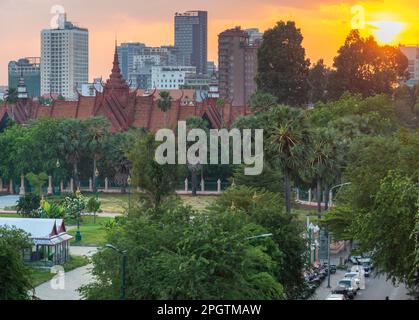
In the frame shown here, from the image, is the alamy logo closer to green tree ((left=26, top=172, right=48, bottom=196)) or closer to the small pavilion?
green tree ((left=26, top=172, right=48, bottom=196))

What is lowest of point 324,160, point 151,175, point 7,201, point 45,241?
point 7,201

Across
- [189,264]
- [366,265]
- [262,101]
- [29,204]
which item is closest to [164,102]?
[262,101]

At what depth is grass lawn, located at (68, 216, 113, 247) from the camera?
8825cm

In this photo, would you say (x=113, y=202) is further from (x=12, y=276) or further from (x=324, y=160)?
(x=12, y=276)

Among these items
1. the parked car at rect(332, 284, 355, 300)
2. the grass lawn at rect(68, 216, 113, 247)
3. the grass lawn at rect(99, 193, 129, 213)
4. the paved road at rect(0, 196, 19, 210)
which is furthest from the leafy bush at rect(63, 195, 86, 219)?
the parked car at rect(332, 284, 355, 300)

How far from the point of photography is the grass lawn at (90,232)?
290ft

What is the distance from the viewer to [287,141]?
7494cm

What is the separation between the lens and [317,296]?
65688 millimetres

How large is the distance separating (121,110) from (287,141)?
72.8 metres

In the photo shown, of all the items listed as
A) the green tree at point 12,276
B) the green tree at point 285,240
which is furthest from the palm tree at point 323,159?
the green tree at point 12,276

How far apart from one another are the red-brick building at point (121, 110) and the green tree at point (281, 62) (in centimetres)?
545

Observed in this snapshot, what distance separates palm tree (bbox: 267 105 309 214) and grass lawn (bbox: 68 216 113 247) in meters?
14.4

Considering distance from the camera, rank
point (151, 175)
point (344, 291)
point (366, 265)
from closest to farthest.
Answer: point (344, 291)
point (151, 175)
point (366, 265)
